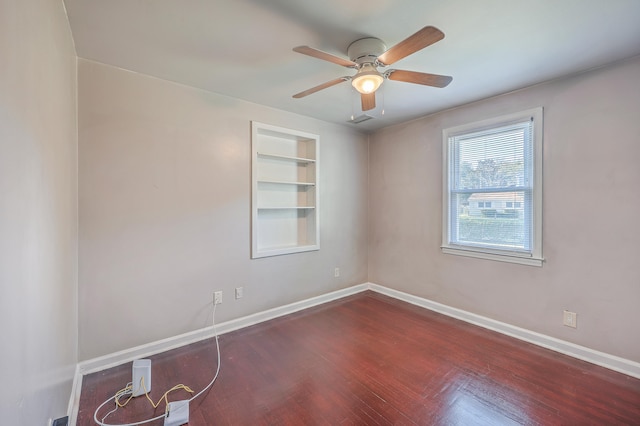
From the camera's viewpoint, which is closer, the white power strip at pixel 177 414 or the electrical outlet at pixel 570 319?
the white power strip at pixel 177 414

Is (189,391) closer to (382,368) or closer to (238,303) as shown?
(238,303)

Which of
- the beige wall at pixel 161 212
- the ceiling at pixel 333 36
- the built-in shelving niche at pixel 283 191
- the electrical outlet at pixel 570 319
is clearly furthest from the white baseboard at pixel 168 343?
the electrical outlet at pixel 570 319

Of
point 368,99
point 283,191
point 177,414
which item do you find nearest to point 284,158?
point 283,191

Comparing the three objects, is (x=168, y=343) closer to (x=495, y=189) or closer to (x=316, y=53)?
(x=316, y=53)

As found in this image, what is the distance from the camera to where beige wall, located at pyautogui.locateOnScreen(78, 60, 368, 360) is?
7.45 feet

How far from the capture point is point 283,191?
11.9 ft

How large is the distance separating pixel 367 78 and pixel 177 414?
2512 mm

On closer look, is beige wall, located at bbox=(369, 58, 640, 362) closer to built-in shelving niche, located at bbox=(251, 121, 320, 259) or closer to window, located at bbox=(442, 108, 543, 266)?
window, located at bbox=(442, 108, 543, 266)

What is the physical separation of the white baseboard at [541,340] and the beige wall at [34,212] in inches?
139

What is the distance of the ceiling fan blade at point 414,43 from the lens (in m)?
1.46

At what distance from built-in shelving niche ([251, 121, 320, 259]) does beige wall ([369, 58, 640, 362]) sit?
1641 millimetres

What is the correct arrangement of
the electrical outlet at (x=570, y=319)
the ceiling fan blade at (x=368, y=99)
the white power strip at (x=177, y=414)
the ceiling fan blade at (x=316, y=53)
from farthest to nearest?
1. the electrical outlet at (x=570, y=319)
2. the ceiling fan blade at (x=368, y=99)
3. the white power strip at (x=177, y=414)
4. the ceiling fan blade at (x=316, y=53)

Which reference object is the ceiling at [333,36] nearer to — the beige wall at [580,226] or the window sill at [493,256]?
the beige wall at [580,226]

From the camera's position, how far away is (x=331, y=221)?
13.0 feet
